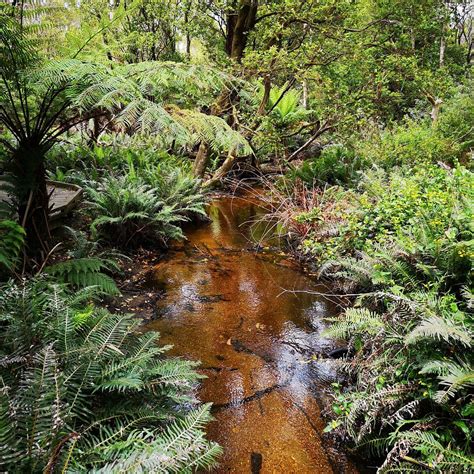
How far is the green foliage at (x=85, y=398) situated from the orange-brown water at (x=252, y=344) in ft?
1.22

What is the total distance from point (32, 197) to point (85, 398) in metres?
2.14

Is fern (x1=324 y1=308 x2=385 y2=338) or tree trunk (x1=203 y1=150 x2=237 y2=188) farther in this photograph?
tree trunk (x1=203 y1=150 x2=237 y2=188)

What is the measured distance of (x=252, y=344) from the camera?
311 centimetres

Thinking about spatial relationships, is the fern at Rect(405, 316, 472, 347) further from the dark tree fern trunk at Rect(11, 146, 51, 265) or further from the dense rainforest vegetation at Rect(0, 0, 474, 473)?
the dark tree fern trunk at Rect(11, 146, 51, 265)

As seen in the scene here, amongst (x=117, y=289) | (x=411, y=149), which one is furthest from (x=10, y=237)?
(x=411, y=149)

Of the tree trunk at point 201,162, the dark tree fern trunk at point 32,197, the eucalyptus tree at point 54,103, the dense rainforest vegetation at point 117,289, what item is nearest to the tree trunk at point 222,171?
the tree trunk at point 201,162

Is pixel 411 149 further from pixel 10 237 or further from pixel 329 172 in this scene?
pixel 10 237

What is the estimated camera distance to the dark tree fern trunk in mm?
2945

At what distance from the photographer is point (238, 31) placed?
24.9ft

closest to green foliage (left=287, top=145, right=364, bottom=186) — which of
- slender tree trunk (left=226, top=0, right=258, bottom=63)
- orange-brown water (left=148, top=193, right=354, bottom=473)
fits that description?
slender tree trunk (left=226, top=0, right=258, bottom=63)

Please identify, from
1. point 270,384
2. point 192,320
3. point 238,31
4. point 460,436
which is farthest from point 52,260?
point 238,31

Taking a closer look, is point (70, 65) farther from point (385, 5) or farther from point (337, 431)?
point (385, 5)

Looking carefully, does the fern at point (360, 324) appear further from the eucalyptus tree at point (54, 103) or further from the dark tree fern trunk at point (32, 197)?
the dark tree fern trunk at point (32, 197)

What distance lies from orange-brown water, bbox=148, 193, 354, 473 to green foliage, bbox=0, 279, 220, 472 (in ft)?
1.22
